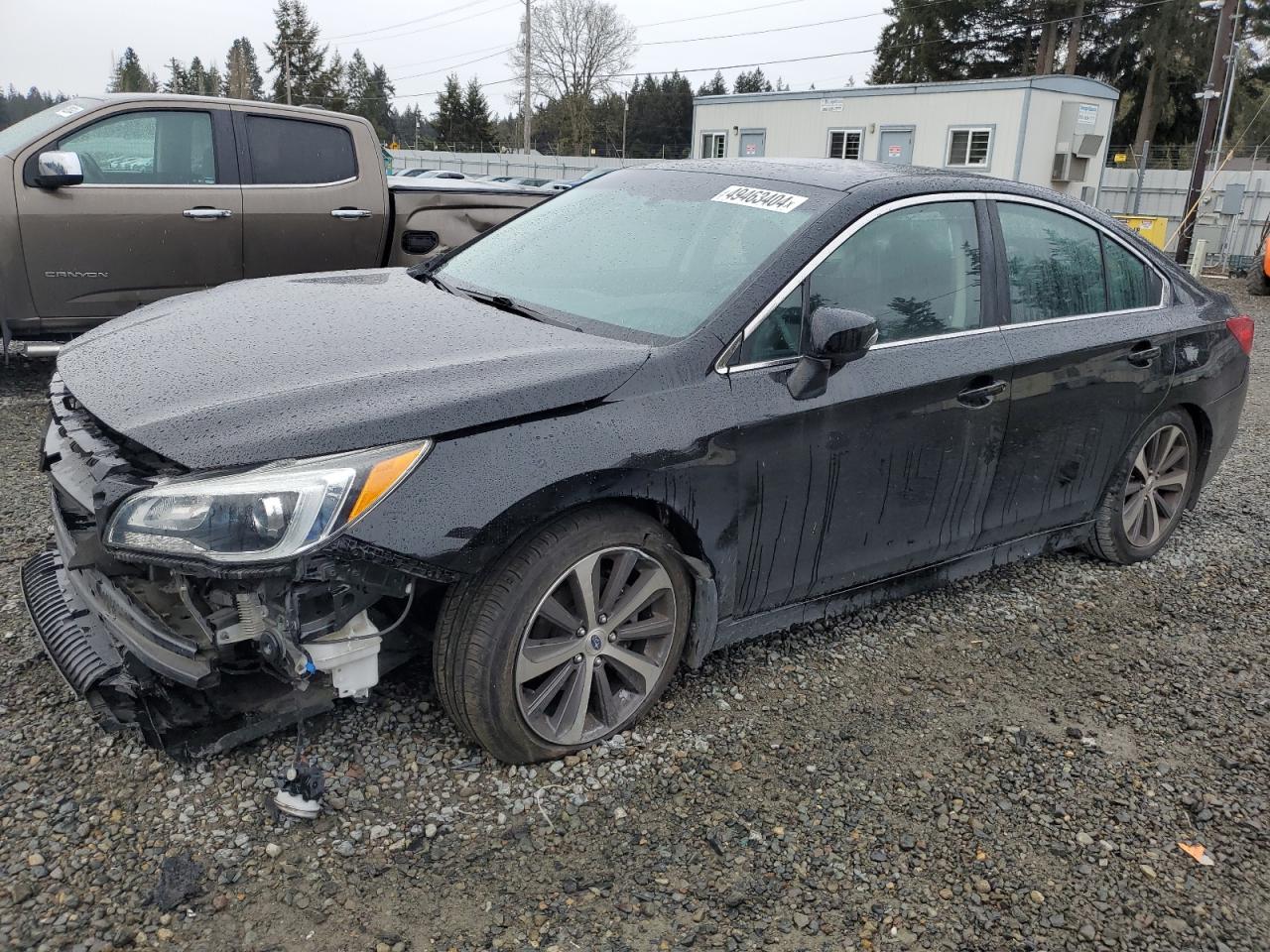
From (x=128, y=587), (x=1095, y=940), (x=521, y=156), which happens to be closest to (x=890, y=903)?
(x=1095, y=940)

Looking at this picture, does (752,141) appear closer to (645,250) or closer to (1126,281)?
(1126,281)

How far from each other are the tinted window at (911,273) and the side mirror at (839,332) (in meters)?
0.18

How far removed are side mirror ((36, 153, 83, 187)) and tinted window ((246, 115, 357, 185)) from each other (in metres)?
1.06

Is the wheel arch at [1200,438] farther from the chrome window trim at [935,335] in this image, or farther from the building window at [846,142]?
the building window at [846,142]

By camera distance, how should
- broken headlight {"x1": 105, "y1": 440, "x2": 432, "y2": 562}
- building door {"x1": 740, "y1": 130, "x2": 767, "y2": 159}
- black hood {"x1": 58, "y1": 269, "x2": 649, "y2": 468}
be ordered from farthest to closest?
building door {"x1": 740, "y1": 130, "x2": 767, "y2": 159}
black hood {"x1": 58, "y1": 269, "x2": 649, "y2": 468}
broken headlight {"x1": 105, "y1": 440, "x2": 432, "y2": 562}

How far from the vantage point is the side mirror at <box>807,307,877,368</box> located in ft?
9.43

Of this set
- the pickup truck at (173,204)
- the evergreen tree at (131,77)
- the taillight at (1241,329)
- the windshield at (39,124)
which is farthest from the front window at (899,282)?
the evergreen tree at (131,77)

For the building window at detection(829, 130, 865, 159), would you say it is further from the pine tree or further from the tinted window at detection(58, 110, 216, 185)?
the pine tree

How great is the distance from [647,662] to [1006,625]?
173 cm

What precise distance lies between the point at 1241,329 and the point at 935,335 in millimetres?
2156

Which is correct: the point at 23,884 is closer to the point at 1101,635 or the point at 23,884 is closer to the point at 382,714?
the point at 382,714

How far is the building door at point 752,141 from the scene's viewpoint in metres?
31.2

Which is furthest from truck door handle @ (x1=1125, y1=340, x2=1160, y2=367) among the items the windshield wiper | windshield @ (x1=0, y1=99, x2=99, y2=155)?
windshield @ (x1=0, y1=99, x2=99, y2=155)

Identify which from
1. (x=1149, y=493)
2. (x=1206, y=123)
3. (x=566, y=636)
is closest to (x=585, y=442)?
(x=566, y=636)
